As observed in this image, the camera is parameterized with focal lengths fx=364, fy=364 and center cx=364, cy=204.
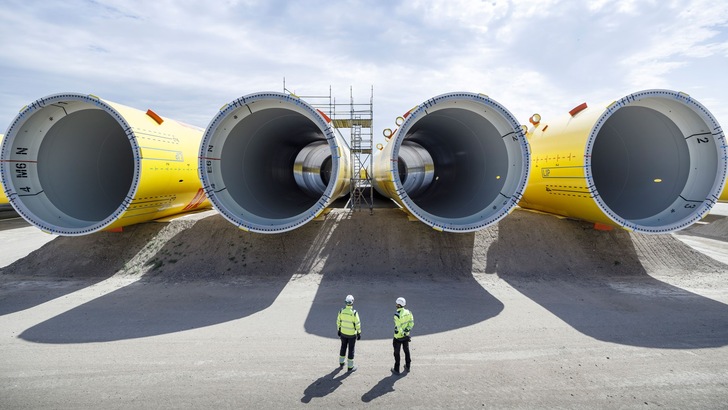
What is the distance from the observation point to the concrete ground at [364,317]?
4633 millimetres

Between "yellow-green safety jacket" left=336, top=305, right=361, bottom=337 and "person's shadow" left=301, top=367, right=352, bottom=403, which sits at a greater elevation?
"yellow-green safety jacket" left=336, top=305, right=361, bottom=337

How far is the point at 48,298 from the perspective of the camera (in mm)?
8070

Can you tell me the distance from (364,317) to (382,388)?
231 cm

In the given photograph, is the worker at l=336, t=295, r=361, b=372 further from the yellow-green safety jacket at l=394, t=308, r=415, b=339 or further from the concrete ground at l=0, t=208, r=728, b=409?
the yellow-green safety jacket at l=394, t=308, r=415, b=339

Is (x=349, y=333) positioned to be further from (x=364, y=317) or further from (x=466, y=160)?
(x=466, y=160)

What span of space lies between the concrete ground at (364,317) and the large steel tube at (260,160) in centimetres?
157

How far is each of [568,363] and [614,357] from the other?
2.59 feet

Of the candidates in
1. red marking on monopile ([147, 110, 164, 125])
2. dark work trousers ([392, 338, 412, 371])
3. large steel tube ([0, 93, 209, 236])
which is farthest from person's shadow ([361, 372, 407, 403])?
red marking on monopile ([147, 110, 164, 125])

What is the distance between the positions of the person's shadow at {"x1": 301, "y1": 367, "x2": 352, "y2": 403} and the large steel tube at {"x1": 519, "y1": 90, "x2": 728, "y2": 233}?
7.01m

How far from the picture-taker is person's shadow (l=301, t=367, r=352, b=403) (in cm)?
452

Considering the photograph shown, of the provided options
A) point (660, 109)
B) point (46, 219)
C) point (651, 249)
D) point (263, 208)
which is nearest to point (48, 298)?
point (46, 219)

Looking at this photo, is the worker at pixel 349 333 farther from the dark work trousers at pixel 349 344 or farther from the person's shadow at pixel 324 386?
the person's shadow at pixel 324 386

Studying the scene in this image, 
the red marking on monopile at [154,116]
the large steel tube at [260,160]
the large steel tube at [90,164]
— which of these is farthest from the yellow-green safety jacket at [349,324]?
the red marking on monopile at [154,116]

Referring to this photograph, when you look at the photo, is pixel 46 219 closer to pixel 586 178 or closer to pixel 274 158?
pixel 274 158
